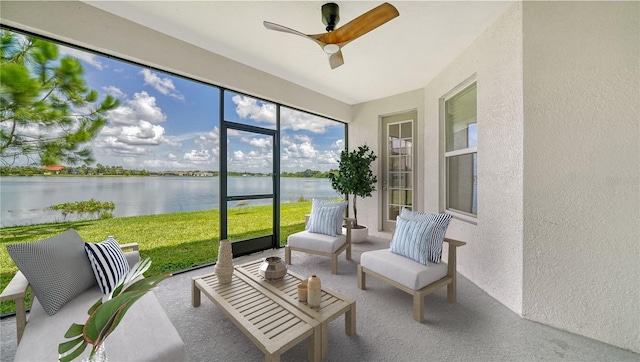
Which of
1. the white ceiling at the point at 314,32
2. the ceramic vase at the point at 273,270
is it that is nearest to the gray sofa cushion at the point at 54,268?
the ceramic vase at the point at 273,270

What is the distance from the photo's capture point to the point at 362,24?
189 centimetres

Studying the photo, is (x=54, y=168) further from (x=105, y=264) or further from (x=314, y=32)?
(x=314, y=32)

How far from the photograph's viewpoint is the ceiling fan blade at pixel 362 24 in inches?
67.6

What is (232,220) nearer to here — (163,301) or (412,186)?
(163,301)

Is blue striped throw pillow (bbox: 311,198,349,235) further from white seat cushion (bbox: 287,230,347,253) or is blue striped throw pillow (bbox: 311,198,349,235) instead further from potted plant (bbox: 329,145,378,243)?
potted plant (bbox: 329,145,378,243)

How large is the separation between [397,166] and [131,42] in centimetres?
422

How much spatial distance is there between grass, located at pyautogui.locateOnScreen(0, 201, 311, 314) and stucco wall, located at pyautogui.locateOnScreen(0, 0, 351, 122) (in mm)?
1840

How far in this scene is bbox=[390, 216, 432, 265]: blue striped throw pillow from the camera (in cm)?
223

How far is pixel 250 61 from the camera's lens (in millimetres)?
3211

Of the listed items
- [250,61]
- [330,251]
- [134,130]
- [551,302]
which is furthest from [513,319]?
[134,130]

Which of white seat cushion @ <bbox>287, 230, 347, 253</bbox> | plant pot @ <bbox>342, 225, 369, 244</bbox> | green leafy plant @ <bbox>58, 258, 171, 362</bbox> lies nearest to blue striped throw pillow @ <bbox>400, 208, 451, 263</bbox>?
white seat cushion @ <bbox>287, 230, 347, 253</bbox>

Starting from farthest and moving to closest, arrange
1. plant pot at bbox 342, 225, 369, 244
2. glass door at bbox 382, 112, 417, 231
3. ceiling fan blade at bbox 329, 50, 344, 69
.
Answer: glass door at bbox 382, 112, 417, 231 → plant pot at bbox 342, 225, 369, 244 → ceiling fan blade at bbox 329, 50, 344, 69

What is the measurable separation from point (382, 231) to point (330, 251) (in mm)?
2004

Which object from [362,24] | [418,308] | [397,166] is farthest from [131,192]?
[397,166]
